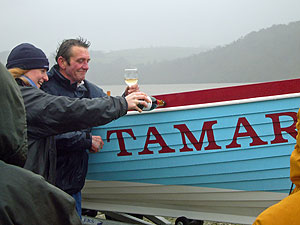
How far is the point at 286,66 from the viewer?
480cm

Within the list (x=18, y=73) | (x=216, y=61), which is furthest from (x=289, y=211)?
(x=216, y=61)

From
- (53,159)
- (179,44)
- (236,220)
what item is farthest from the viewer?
(179,44)

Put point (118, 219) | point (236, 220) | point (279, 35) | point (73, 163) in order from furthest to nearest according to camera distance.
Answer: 1. point (279, 35)
2. point (118, 219)
3. point (236, 220)
4. point (73, 163)

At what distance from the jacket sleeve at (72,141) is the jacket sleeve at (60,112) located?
21.9 inches

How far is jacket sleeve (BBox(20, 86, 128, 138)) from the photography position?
230 centimetres

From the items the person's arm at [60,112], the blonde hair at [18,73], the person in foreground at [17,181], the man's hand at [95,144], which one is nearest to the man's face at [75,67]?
the man's hand at [95,144]

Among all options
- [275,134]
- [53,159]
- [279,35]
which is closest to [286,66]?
[279,35]

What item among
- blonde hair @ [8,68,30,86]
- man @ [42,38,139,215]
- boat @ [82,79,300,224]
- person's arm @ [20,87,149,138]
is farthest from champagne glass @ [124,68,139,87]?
blonde hair @ [8,68,30,86]

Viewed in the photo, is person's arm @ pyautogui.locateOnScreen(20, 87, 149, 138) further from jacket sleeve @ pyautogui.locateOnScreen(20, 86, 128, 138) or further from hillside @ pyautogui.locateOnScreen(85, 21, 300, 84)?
hillside @ pyautogui.locateOnScreen(85, 21, 300, 84)

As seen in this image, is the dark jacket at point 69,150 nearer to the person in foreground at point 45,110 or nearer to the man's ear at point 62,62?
the man's ear at point 62,62

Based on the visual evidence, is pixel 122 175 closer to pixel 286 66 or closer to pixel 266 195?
pixel 266 195

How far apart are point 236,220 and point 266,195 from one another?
314mm

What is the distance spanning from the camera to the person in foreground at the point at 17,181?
3.18ft

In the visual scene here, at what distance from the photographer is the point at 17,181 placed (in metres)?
0.98
